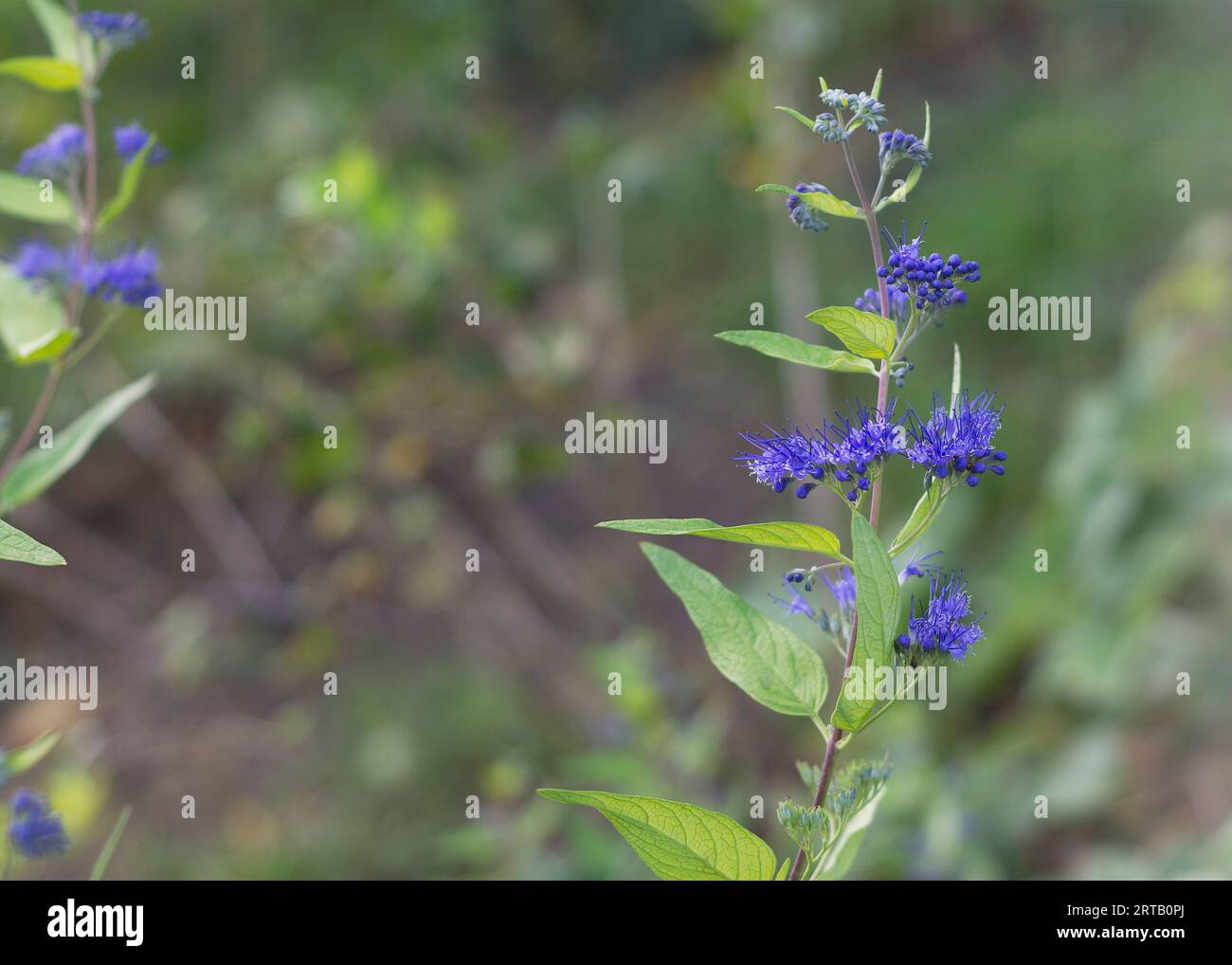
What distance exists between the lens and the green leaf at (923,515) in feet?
2.73

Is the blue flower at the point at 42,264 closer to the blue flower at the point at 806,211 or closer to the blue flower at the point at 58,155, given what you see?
the blue flower at the point at 58,155

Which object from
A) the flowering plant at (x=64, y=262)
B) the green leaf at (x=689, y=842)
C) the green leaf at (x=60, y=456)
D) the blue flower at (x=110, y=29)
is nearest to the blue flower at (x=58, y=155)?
the flowering plant at (x=64, y=262)

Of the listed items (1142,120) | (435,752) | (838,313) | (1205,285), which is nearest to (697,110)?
(1142,120)

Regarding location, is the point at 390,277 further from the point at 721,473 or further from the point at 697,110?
the point at 697,110

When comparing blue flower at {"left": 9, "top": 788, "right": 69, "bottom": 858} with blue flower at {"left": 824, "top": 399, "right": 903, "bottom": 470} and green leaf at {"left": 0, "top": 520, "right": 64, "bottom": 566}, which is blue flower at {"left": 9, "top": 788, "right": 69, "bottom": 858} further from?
blue flower at {"left": 824, "top": 399, "right": 903, "bottom": 470}

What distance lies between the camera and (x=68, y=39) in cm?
120

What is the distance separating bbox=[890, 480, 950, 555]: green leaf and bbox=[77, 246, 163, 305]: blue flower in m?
0.84

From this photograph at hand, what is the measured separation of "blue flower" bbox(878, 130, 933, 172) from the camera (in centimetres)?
87

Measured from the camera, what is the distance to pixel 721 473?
13.9ft

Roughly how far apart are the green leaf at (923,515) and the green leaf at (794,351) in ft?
0.35

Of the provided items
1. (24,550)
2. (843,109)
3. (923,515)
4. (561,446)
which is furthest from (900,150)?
(561,446)

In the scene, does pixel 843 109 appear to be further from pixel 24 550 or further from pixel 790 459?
pixel 24 550

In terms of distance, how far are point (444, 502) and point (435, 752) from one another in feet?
3.62
